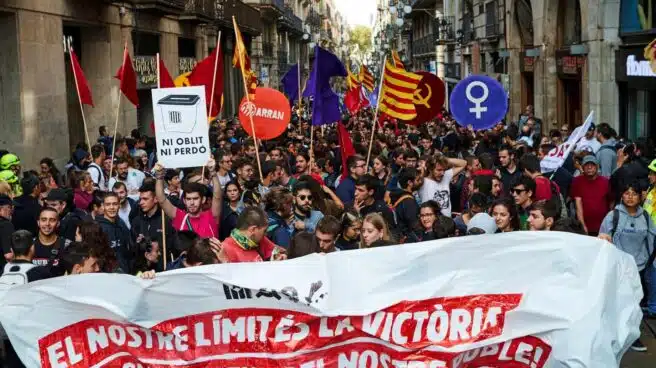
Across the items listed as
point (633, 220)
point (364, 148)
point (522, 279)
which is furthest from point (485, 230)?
point (364, 148)

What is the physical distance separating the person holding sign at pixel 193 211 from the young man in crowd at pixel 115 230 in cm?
38

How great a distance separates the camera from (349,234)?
7.07m

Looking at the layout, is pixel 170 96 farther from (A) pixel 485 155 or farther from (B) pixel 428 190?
(A) pixel 485 155

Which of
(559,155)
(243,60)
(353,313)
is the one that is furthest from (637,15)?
(353,313)

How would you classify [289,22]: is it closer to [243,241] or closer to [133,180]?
[133,180]

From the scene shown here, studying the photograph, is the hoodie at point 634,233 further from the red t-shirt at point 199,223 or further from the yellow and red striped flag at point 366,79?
the yellow and red striped flag at point 366,79

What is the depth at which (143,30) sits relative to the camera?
24078mm

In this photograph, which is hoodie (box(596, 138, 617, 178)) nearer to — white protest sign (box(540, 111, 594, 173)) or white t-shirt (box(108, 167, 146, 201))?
white protest sign (box(540, 111, 594, 173))

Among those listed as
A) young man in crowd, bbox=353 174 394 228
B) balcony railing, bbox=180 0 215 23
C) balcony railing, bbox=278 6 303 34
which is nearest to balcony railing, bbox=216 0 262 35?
balcony railing, bbox=180 0 215 23

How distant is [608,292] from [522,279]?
19.1 inches

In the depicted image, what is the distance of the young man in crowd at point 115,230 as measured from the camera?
7.50 metres

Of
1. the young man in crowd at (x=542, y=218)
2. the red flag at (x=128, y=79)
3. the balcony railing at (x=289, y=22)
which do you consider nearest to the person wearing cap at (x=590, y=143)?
the young man in crowd at (x=542, y=218)

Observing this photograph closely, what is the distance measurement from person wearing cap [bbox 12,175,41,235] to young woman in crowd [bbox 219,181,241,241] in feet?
5.77

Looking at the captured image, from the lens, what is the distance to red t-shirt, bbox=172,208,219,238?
25.1 feet
